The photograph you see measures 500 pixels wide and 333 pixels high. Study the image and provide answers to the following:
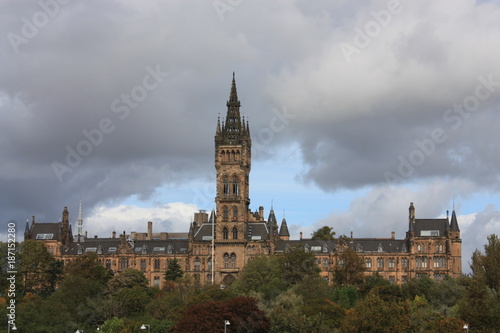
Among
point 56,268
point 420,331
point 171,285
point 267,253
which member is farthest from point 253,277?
point 420,331

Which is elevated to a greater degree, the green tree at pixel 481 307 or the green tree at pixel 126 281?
the green tree at pixel 126 281

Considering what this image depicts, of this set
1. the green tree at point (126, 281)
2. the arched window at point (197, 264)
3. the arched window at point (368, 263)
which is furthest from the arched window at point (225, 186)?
Result: the arched window at point (368, 263)

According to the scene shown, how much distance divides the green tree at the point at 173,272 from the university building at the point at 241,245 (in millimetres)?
5713

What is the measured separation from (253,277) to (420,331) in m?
56.2

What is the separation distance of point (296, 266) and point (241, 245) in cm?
2602

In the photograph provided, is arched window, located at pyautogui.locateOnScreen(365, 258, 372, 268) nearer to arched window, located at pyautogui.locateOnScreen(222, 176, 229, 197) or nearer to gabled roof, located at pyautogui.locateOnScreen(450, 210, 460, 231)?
gabled roof, located at pyautogui.locateOnScreen(450, 210, 460, 231)

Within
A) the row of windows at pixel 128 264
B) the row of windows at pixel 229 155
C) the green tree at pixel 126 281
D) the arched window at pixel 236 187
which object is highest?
→ the row of windows at pixel 229 155

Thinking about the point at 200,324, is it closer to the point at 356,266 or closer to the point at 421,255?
the point at 356,266

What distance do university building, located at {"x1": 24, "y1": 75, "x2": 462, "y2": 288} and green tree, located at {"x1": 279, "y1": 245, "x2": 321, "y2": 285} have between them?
22.8 meters

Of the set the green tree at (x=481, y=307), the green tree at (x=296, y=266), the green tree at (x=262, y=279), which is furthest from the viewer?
the green tree at (x=296, y=266)

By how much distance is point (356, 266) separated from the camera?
513 feet

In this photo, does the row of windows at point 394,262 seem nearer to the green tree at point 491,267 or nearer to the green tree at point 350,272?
the green tree at point 350,272

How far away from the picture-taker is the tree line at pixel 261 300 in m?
100

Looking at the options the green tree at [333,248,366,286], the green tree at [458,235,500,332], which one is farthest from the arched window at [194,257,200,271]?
the green tree at [458,235,500,332]
